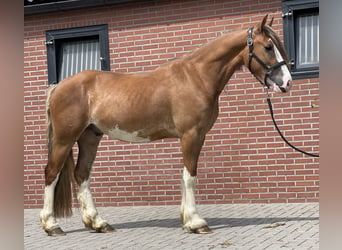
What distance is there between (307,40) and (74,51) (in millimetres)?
4134

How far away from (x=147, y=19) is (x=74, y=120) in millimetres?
3202

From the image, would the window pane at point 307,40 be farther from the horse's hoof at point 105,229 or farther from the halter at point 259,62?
the horse's hoof at point 105,229

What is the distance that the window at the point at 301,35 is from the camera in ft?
22.7

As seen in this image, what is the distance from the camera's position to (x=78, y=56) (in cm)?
829

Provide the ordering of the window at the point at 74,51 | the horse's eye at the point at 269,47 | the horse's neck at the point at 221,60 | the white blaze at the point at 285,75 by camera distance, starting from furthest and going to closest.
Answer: the window at the point at 74,51 → the horse's neck at the point at 221,60 → the horse's eye at the point at 269,47 → the white blaze at the point at 285,75

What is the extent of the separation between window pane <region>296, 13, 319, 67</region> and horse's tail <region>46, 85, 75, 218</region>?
12.7 feet

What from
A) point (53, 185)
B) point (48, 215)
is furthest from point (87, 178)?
point (48, 215)

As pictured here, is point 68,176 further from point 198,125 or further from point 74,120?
point 198,125

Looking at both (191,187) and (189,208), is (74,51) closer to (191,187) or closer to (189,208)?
(191,187)

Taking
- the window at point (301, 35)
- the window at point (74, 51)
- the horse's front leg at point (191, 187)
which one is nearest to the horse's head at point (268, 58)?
the horse's front leg at point (191, 187)

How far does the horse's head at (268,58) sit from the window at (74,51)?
3.77 m

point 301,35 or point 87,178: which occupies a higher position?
point 301,35

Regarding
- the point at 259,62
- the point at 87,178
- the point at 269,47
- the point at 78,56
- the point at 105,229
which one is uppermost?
the point at 78,56

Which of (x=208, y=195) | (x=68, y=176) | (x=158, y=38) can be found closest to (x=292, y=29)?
(x=158, y=38)
